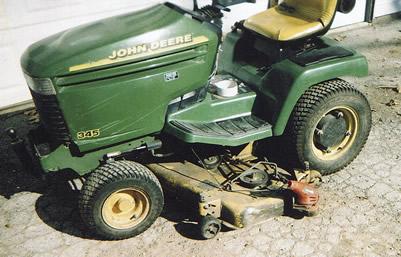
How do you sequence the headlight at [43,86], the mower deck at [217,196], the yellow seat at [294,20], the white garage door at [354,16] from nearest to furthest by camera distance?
the headlight at [43,86] < the mower deck at [217,196] < the yellow seat at [294,20] < the white garage door at [354,16]

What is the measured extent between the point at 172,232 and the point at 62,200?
3.51ft

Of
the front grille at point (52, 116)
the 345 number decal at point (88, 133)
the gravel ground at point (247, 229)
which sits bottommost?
the gravel ground at point (247, 229)

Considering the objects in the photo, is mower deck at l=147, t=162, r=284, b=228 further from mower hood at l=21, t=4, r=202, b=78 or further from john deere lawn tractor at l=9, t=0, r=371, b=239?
mower hood at l=21, t=4, r=202, b=78

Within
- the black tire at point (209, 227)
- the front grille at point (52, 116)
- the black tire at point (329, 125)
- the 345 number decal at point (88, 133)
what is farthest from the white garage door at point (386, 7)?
the front grille at point (52, 116)

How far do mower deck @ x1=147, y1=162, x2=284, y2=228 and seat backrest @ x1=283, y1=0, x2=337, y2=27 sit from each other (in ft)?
5.30

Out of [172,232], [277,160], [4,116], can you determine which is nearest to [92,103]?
[172,232]

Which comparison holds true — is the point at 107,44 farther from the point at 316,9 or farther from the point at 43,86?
the point at 316,9

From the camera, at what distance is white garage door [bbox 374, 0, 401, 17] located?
7.79 m

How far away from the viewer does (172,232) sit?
3406mm

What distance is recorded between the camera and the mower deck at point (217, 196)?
10.5 ft

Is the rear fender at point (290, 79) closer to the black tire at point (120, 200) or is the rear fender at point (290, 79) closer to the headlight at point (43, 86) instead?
the black tire at point (120, 200)

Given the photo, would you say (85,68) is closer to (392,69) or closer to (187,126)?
(187,126)

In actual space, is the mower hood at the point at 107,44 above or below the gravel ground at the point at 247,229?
above

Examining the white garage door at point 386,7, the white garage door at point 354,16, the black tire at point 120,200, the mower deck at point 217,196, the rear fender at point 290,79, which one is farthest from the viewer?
the white garage door at point 386,7
